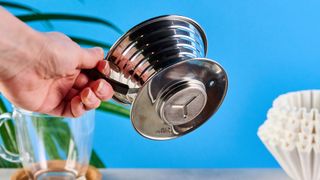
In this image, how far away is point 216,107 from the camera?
3.31 ft

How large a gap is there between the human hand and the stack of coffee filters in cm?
34

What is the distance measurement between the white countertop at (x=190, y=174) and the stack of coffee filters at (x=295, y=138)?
0.16 m

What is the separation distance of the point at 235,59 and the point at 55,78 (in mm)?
636

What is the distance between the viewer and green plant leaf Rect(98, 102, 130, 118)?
5.57 feet

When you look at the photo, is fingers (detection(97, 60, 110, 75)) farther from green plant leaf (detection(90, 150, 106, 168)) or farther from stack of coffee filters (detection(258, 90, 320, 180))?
green plant leaf (detection(90, 150, 106, 168))

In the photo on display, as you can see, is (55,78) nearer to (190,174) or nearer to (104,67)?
(104,67)

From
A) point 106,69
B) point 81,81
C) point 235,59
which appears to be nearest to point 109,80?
point 106,69

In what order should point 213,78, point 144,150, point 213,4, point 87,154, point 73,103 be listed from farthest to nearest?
point 144,150 → point 213,4 → point 87,154 → point 73,103 → point 213,78

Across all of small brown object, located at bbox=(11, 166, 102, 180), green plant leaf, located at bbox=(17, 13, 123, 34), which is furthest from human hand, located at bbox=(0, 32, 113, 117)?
green plant leaf, located at bbox=(17, 13, 123, 34)

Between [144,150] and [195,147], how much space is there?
0.42ft

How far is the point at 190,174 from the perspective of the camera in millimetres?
1425

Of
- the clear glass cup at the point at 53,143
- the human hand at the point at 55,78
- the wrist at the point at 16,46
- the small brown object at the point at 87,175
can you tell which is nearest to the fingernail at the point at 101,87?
the human hand at the point at 55,78

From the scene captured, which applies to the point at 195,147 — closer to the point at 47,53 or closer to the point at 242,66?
the point at 242,66

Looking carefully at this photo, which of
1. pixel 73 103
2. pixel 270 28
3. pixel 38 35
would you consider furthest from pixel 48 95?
pixel 270 28
